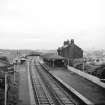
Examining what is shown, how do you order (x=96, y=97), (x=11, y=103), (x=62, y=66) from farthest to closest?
(x=62, y=66) < (x=96, y=97) < (x=11, y=103)

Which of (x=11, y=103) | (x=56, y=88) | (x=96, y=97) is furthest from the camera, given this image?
(x=56, y=88)

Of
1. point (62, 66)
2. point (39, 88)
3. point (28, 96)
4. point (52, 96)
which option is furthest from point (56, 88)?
point (62, 66)

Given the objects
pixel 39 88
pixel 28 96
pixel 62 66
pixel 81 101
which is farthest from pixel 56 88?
pixel 62 66

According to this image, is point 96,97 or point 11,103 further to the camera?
point 96,97

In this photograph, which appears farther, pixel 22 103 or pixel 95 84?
pixel 95 84

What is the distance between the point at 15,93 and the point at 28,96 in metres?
2.18

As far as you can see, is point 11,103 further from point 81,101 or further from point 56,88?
point 56,88

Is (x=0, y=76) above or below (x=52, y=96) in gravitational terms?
→ above

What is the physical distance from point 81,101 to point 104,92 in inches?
233

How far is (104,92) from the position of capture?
921 inches

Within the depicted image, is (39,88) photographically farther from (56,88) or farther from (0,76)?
(0,76)

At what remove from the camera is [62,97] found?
2150 cm

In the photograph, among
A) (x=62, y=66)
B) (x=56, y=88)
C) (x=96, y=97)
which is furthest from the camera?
(x=62, y=66)

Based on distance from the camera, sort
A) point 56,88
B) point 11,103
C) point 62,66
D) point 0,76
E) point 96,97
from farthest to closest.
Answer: point 62,66
point 56,88
point 0,76
point 96,97
point 11,103
